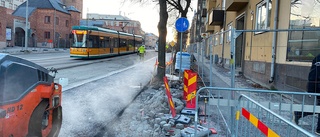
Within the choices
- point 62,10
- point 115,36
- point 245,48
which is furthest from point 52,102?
point 62,10

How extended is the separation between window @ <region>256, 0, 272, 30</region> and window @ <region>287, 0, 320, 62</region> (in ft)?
7.40

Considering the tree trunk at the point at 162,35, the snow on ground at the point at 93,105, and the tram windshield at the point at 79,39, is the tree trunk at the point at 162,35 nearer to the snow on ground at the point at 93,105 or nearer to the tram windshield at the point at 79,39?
the snow on ground at the point at 93,105

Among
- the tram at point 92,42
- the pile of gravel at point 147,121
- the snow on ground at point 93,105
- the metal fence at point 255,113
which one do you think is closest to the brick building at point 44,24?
the tram at point 92,42

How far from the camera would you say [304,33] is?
7.53 meters

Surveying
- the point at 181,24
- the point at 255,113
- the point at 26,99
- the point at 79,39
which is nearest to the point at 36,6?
the point at 79,39

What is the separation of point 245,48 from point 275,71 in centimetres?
426

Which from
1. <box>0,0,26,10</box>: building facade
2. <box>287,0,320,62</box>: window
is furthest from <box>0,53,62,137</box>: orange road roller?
<box>0,0,26,10</box>: building facade

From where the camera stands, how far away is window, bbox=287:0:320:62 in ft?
23.9

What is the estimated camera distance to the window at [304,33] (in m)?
7.29

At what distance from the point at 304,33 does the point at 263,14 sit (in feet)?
13.5

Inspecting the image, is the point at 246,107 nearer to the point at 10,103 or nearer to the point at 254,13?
the point at 10,103

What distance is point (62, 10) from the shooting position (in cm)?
6144

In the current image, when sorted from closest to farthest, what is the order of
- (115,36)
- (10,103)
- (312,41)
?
(10,103)
(312,41)
(115,36)

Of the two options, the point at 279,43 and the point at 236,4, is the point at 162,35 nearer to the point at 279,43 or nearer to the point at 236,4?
the point at 279,43
